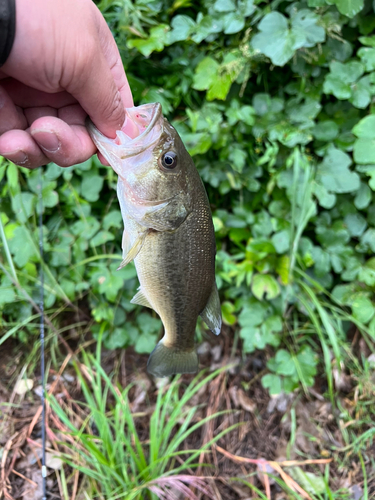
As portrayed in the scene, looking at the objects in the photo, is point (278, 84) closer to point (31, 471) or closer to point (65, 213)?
point (65, 213)

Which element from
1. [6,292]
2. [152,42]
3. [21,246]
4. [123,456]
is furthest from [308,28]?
[123,456]

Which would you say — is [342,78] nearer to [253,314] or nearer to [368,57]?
[368,57]

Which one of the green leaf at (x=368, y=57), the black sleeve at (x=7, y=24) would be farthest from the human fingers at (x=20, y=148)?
the green leaf at (x=368, y=57)

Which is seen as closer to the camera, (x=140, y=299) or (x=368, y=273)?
(x=140, y=299)

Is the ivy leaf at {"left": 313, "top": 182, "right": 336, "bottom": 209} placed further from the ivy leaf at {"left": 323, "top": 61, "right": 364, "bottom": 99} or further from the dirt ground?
the dirt ground

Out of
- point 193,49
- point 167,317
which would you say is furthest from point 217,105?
point 167,317

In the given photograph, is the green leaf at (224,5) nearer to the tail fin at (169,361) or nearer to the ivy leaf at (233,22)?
the ivy leaf at (233,22)
